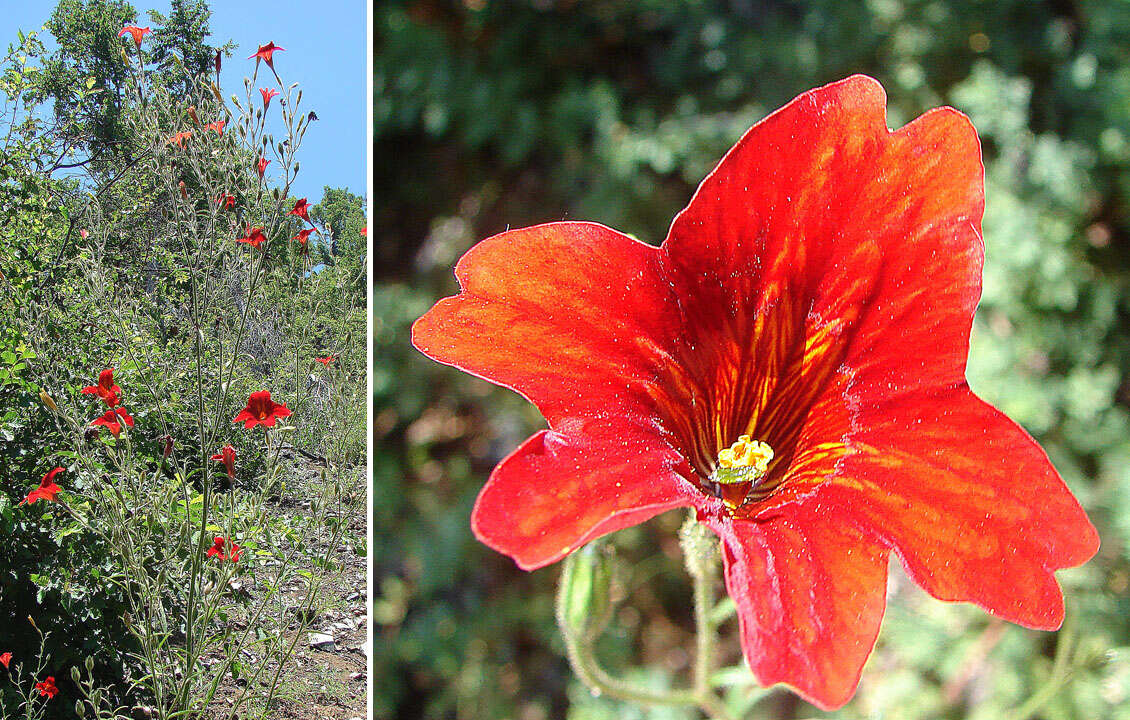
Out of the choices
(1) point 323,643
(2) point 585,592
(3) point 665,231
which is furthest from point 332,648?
(2) point 585,592

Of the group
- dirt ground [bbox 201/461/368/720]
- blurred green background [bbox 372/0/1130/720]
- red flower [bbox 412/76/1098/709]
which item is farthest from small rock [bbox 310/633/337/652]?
red flower [bbox 412/76/1098/709]

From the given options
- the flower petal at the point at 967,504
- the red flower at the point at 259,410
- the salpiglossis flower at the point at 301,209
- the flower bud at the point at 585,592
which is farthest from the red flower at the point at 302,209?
the flower petal at the point at 967,504

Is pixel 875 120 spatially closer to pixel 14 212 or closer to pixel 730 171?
pixel 730 171

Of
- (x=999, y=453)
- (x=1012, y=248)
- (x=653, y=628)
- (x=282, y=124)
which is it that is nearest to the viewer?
(x=999, y=453)

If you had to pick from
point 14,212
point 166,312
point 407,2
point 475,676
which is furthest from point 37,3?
point 475,676

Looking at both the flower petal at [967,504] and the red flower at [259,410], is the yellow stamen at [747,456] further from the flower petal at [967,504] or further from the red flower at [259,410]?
the red flower at [259,410]

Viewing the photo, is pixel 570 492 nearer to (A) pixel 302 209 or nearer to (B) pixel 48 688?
(A) pixel 302 209
